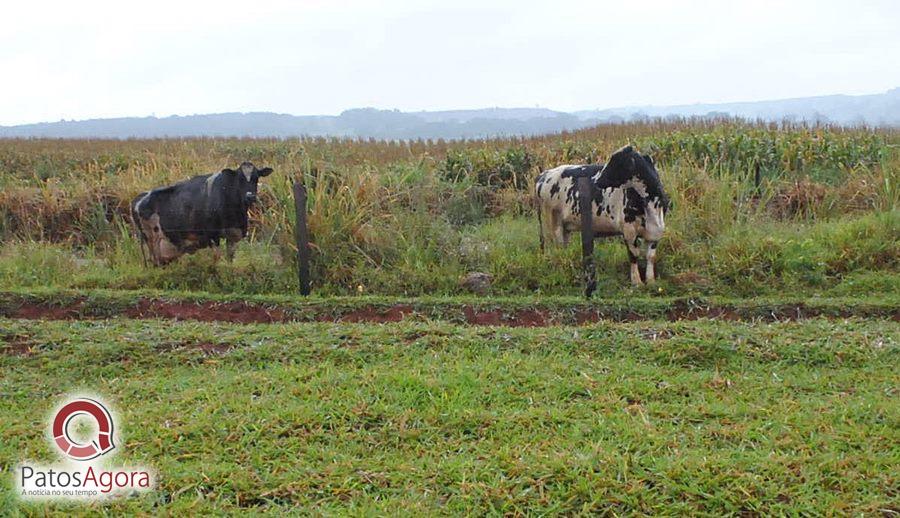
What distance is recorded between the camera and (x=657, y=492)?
9.59 ft

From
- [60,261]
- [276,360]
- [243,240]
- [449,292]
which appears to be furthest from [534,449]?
[60,261]

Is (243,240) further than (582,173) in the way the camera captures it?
Yes

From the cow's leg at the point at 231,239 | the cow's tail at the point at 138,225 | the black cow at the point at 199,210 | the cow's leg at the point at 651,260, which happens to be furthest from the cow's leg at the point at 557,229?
the cow's tail at the point at 138,225

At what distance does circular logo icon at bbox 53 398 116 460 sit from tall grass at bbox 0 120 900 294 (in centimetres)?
339

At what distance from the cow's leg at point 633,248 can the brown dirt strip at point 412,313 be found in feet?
2.42

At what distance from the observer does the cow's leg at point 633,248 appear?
658 cm

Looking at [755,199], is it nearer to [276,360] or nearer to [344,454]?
[276,360]

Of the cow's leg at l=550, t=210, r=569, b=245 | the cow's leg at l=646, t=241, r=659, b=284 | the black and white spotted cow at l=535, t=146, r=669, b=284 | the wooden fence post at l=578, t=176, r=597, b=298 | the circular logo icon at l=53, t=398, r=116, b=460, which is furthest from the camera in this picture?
the cow's leg at l=550, t=210, r=569, b=245

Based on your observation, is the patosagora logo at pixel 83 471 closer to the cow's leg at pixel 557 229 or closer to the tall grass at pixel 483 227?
the tall grass at pixel 483 227

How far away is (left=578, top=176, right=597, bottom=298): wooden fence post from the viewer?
21.4 ft

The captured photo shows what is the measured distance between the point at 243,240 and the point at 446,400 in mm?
4908

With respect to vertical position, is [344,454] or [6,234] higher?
[6,234]

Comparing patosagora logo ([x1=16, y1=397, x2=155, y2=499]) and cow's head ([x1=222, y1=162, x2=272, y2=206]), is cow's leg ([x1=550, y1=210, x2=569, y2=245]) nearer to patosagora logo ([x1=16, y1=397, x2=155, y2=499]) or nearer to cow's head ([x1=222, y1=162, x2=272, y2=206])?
cow's head ([x1=222, y1=162, x2=272, y2=206])

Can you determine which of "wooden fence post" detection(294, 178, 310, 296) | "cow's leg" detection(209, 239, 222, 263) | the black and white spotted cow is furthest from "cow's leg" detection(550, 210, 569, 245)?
"cow's leg" detection(209, 239, 222, 263)
